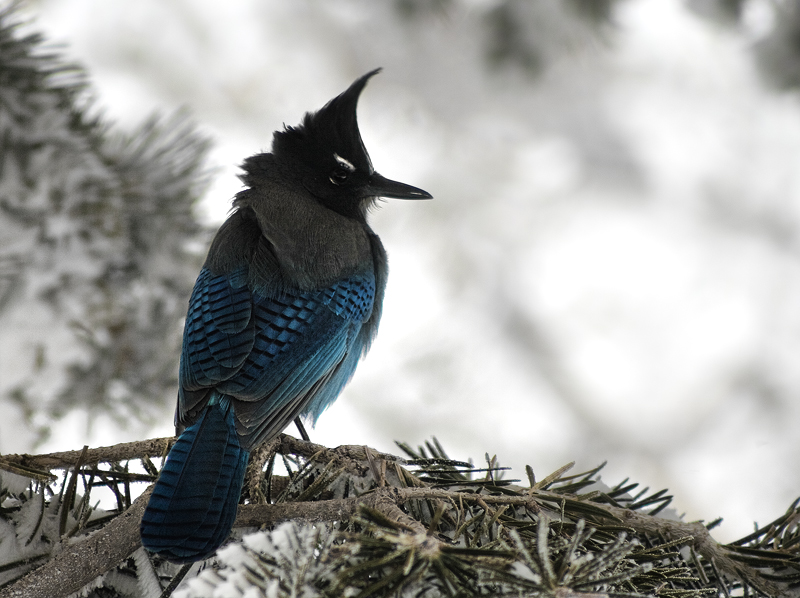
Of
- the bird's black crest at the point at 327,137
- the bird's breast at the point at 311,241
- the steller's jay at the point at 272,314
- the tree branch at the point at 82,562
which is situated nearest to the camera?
the tree branch at the point at 82,562

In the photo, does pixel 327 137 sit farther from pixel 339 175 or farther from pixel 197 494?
pixel 197 494

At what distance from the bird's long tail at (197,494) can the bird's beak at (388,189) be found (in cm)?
85

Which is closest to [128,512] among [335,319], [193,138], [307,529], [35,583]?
[35,583]

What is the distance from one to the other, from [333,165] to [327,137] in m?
0.07

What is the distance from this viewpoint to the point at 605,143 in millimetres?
2605

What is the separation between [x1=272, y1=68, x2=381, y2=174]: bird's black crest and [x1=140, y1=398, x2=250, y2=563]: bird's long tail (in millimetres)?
905

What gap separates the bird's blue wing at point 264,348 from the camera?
1171 millimetres

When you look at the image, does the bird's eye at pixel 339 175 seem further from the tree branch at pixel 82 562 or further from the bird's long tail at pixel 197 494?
the tree branch at pixel 82 562

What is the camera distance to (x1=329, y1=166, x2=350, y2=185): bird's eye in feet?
5.96

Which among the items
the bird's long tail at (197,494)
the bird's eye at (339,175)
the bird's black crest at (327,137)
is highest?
the bird's black crest at (327,137)

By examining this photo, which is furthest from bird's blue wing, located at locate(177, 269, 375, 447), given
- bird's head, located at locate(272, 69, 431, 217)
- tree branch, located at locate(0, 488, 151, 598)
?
bird's head, located at locate(272, 69, 431, 217)

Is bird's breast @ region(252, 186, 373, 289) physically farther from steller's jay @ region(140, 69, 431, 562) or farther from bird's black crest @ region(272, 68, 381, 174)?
bird's black crest @ region(272, 68, 381, 174)

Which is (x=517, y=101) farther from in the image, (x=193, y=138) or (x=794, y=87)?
(x=193, y=138)

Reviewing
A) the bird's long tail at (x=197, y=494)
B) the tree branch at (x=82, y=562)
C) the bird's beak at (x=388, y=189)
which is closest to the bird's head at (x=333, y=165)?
the bird's beak at (x=388, y=189)
